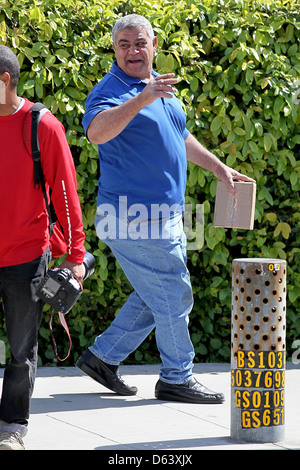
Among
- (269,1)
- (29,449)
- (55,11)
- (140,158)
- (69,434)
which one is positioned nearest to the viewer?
(29,449)

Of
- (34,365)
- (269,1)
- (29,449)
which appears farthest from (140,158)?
(269,1)

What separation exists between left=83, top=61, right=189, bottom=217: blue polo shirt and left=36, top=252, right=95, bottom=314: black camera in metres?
0.97

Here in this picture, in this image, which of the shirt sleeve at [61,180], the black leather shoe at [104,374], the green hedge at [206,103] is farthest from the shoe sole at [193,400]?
the shirt sleeve at [61,180]

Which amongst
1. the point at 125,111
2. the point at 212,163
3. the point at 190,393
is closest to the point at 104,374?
the point at 190,393

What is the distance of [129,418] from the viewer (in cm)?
493

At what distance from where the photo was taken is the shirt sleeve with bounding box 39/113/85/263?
417cm

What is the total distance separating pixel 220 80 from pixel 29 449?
3.11 meters

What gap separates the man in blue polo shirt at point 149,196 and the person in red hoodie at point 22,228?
2.32ft

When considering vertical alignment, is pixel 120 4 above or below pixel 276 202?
above

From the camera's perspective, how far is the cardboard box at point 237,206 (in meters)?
5.20

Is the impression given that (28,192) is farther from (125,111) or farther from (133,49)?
(133,49)

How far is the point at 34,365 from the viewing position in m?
4.35

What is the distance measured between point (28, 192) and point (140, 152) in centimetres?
101

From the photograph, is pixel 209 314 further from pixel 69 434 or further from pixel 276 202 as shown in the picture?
pixel 69 434
